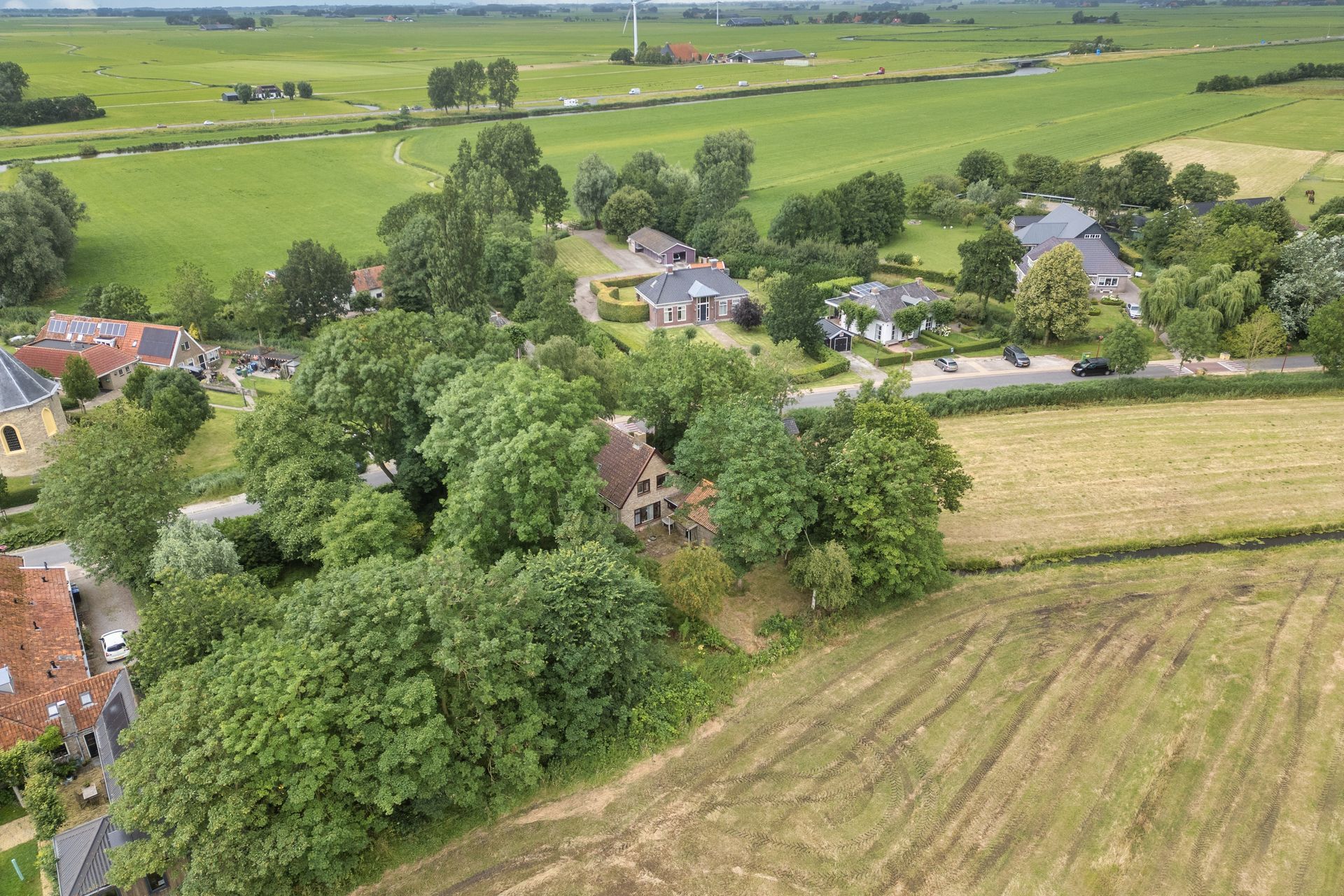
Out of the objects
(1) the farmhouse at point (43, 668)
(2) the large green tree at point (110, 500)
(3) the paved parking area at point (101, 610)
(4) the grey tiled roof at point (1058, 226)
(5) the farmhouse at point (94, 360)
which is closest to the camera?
(1) the farmhouse at point (43, 668)

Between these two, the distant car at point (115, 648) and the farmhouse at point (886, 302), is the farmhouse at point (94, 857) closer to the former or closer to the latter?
the distant car at point (115, 648)

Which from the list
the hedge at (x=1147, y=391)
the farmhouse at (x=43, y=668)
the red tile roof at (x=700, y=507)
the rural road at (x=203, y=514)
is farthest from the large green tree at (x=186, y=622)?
the hedge at (x=1147, y=391)

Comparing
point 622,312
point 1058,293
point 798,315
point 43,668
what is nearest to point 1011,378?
point 1058,293


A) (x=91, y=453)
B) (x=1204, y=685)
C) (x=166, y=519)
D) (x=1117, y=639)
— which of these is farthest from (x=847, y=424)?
(x=91, y=453)

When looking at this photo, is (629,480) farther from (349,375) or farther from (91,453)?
(91,453)

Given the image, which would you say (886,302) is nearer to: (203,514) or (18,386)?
(203,514)

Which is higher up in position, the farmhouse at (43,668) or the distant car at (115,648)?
the farmhouse at (43,668)
